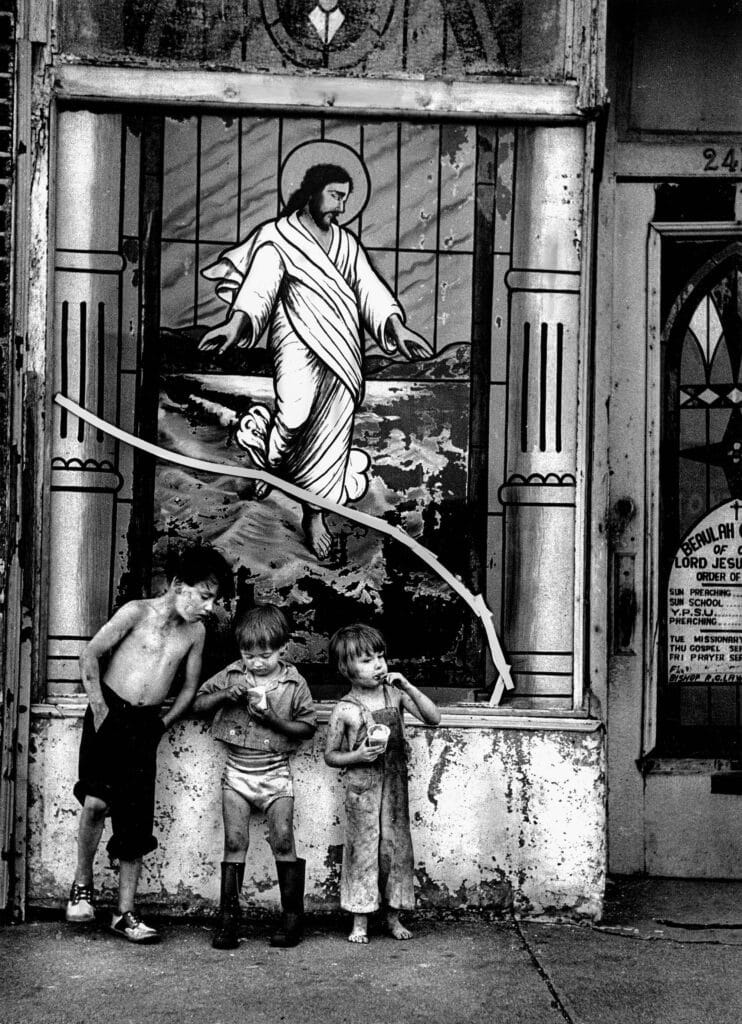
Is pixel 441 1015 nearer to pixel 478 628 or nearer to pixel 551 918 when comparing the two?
pixel 551 918

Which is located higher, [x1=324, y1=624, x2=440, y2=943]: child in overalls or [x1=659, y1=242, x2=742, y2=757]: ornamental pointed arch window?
[x1=659, y1=242, x2=742, y2=757]: ornamental pointed arch window

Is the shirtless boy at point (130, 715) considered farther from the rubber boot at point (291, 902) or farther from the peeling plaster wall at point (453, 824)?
the rubber boot at point (291, 902)

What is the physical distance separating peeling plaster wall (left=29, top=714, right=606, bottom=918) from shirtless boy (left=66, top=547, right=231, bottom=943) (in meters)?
0.17

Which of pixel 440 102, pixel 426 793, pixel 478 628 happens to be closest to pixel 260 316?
pixel 440 102

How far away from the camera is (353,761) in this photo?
4.42 metres

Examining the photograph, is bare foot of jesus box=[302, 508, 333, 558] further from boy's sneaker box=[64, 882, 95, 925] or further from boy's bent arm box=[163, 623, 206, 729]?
boy's sneaker box=[64, 882, 95, 925]

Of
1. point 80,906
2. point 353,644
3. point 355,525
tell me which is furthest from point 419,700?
point 80,906

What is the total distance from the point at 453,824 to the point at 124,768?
1283mm

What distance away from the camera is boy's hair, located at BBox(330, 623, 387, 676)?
448cm

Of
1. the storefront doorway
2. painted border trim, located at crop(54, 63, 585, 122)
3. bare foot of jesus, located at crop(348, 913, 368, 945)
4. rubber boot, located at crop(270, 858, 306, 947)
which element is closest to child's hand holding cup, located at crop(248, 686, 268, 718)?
rubber boot, located at crop(270, 858, 306, 947)

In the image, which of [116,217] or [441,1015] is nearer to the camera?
[441,1015]

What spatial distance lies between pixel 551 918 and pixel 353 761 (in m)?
1.06

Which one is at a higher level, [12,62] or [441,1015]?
[12,62]

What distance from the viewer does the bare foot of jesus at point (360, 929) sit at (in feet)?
14.6
